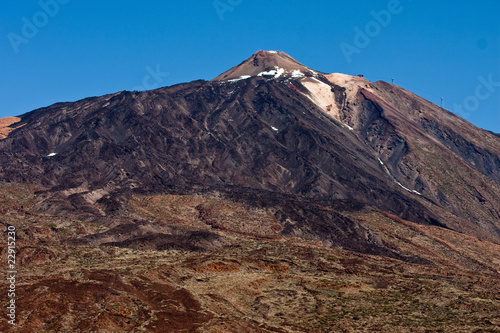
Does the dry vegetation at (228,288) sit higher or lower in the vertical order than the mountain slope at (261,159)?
lower

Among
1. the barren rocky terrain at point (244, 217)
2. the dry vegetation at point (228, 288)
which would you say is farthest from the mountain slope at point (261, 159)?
the dry vegetation at point (228, 288)

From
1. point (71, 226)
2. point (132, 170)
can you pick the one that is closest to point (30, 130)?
point (132, 170)

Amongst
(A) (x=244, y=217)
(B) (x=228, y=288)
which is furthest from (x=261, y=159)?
(B) (x=228, y=288)

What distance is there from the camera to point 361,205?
128750 mm

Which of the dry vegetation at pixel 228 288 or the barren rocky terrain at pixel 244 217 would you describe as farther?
the barren rocky terrain at pixel 244 217

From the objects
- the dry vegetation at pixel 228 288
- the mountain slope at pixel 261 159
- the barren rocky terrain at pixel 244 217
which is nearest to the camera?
the dry vegetation at pixel 228 288

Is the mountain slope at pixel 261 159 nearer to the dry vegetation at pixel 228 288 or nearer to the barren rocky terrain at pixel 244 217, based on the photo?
the barren rocky terrain at pixel 244 217

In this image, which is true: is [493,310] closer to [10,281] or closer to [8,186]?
[10,281]

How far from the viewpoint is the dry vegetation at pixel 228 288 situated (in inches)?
1847

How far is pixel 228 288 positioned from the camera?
60438mm

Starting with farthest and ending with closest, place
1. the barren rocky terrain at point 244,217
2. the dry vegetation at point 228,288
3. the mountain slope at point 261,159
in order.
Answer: the mountain slope at point 261,159 < the barren rocky terrain at point 244,217 < the dry vegetation at point 228,288

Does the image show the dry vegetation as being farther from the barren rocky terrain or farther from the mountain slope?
the mountain slope

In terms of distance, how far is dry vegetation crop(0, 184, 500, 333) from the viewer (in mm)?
46906

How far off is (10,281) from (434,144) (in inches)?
5935
